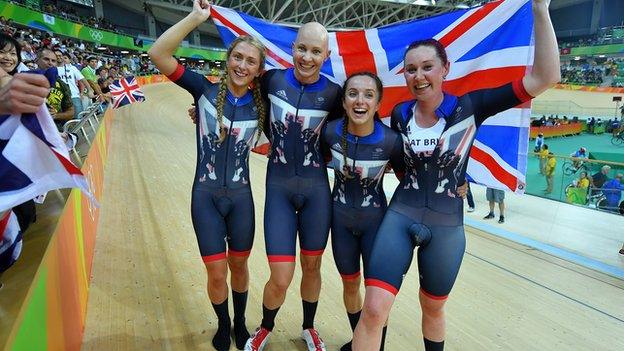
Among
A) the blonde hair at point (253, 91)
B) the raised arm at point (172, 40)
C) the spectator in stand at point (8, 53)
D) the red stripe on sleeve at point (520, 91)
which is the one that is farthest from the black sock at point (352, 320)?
the spectator in stand at point (8, 53)

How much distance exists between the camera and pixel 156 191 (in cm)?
584

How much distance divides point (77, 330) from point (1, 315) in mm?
584

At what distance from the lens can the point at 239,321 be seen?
264 cm

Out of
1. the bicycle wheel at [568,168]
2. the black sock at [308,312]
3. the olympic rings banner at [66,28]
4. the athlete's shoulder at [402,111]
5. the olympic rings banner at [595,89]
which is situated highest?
the olympic rings banner at [66,28]

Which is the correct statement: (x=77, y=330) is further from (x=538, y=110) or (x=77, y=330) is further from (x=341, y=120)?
(x=538, y=110)

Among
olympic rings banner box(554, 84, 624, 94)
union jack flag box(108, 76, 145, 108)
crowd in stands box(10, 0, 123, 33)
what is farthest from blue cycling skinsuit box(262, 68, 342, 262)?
olympic rings banner box(554, 84, 624, 94)

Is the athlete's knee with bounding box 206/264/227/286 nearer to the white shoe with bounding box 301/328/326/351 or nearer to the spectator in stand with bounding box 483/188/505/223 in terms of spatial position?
the white shoe with bounding box 301/328/326/351

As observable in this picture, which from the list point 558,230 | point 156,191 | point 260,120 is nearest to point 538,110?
point 558,230

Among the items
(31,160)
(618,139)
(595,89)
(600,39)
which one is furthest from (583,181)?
(600,39)

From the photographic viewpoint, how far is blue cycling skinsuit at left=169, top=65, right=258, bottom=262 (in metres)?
2.35

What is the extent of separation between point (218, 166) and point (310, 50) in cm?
86

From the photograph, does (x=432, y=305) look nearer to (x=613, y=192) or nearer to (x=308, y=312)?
(x=308, y=312)

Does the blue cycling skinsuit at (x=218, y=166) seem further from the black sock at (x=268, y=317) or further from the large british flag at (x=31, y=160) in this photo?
the large british flag at (x=31, y=160)

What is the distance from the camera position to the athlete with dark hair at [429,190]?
1.92m
